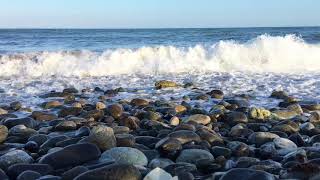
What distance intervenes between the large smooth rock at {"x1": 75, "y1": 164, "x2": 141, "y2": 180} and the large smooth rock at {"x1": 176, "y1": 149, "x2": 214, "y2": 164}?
819mm

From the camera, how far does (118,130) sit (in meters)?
5.32

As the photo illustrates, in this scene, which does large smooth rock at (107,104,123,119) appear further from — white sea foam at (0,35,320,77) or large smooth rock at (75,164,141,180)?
white sea foam at (0,35,320,77)

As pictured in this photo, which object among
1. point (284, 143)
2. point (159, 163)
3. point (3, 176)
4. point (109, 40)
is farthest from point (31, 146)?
point (109, 40)

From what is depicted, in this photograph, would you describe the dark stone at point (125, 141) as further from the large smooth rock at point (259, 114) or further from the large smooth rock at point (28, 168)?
the large smooth rock at point (259, 114)

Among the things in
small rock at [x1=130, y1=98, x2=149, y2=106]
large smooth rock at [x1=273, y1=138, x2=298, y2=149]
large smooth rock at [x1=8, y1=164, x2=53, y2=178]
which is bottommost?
small rock at [x1=130, y1=98, x2=149, y2=106]

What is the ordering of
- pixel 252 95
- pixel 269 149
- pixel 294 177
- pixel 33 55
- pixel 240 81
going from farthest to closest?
pixel 33 55
pixel 240 81
pixel 252 95
pixel 269 149
pixel 294 177

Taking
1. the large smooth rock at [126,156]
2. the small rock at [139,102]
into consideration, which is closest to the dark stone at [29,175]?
the large smooth rock at [126,156]

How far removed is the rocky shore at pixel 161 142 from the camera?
3.59 meters

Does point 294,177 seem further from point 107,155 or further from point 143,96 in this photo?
point 143,96

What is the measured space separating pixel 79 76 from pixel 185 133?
8.17 meters

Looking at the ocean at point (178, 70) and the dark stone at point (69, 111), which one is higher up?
the dark stone at point (69, 111)

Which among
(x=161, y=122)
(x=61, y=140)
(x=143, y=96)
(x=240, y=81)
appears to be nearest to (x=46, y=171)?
(x=61, y=140)

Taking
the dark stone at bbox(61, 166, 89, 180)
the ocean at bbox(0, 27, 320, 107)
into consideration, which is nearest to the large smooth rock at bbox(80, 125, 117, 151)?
the dark stone at bbox(61, 166, 89, 180)

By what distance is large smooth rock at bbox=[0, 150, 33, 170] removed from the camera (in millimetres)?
4020
